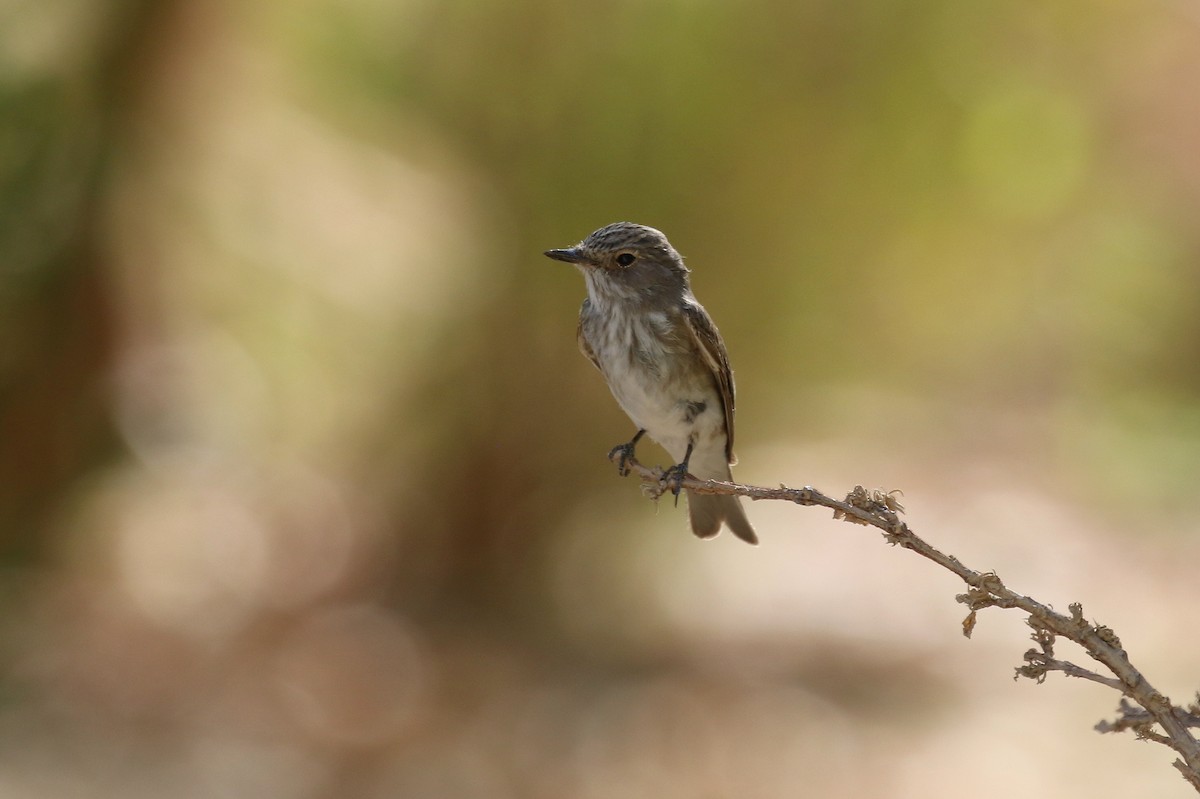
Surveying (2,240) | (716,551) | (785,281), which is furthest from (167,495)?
(785,281)

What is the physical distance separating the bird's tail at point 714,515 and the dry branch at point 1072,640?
168 cm

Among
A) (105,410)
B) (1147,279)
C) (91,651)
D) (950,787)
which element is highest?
(1147,279)

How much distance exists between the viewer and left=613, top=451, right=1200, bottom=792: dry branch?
124cm

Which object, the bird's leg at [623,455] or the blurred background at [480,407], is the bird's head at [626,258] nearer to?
the bird's leg at [623,455]

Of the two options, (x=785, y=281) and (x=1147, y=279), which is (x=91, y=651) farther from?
(x=1147, y=279)

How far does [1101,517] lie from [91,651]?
6.10m

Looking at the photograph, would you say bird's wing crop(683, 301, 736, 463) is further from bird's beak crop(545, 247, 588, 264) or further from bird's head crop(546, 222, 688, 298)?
bird's beak crop(545, 247, 588, 264)

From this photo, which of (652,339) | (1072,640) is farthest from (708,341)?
(1072,640)

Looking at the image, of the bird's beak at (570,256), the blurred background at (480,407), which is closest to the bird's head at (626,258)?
the bird's beak at (570,256)

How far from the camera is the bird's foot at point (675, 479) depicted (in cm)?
226

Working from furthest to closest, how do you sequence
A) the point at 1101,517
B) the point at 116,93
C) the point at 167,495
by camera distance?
the point at 1101,517, the point at 167,495, the point at 116,93

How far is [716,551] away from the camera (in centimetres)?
766

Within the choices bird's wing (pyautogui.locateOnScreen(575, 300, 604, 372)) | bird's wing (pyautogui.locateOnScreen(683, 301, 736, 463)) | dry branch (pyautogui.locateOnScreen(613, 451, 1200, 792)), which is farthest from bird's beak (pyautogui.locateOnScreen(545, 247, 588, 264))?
dry branch (pyautogui.locateOnScreen(613, 451, 1200, 792))

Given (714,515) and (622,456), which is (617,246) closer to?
(622,456)
